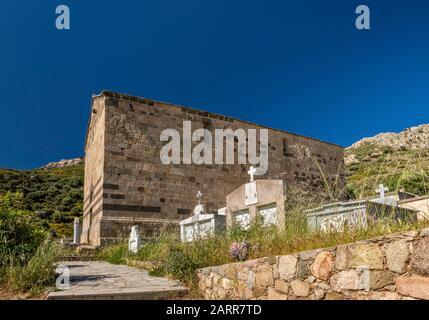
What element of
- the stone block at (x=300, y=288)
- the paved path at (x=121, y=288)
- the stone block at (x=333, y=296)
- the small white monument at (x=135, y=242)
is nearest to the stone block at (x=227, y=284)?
the paved path at (x=121, y=288)

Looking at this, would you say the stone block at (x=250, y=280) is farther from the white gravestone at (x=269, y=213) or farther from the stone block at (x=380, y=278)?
the white gravestone at (x=269, y=213)

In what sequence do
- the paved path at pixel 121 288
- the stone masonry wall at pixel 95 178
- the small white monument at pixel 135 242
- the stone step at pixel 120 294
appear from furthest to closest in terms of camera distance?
the stone masonry wall at pixel 95 178, the small white monument at pixel 135 242, the paved path at pixel 121 288, the stone step at pixel 120 294

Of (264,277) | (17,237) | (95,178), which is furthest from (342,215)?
(95,178)

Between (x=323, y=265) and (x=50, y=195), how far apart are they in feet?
110

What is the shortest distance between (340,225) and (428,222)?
1381 mm

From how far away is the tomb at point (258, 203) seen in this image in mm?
6496

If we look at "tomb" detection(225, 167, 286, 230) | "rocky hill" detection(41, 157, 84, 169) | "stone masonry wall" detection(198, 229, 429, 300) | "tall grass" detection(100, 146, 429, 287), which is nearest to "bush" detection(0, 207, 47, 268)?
"tall grass" detection(100, 146, 429, 287)

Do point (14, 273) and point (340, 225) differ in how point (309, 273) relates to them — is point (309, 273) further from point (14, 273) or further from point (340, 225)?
point (14, 273)

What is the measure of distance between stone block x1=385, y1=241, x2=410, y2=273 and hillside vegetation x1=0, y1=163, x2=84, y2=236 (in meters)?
23.9

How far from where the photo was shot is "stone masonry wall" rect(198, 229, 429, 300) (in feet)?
7.91

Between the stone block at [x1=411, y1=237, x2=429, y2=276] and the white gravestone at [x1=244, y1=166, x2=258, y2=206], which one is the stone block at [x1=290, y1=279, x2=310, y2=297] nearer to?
the stone block at [x1=411, y1=237, x2=429, y2=276]

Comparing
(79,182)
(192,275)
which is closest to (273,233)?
(192,275)

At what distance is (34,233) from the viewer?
237 inches
